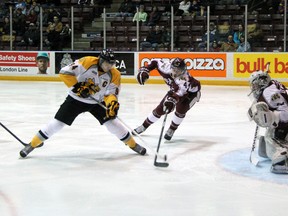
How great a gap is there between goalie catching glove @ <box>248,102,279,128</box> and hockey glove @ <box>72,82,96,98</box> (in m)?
1.37

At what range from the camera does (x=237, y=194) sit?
376cm

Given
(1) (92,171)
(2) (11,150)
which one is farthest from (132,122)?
(1) (92,171)

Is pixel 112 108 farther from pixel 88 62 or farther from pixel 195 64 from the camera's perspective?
pixel 195 64

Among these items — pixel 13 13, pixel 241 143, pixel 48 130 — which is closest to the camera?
pixel 48 130

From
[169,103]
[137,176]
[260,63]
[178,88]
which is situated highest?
[260,63]

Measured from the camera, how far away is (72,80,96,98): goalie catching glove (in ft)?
15.2

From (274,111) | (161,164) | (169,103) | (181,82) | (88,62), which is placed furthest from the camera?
(181,82)

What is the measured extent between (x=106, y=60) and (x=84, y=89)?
0.30 metres

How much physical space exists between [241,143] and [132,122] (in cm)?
184

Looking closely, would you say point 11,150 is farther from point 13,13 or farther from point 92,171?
point 13,13

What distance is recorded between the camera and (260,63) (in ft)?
39.2

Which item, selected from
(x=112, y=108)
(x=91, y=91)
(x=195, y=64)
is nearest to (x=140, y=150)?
(x=112, y=108)

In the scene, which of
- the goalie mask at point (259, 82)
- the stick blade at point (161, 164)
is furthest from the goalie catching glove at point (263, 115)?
the stick blade at point (161, 164)

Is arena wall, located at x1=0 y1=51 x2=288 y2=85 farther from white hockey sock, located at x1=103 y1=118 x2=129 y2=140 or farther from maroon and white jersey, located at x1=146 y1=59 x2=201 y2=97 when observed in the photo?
white hockey sock, located at x1=103 y1=118 x2=129 y2=140
